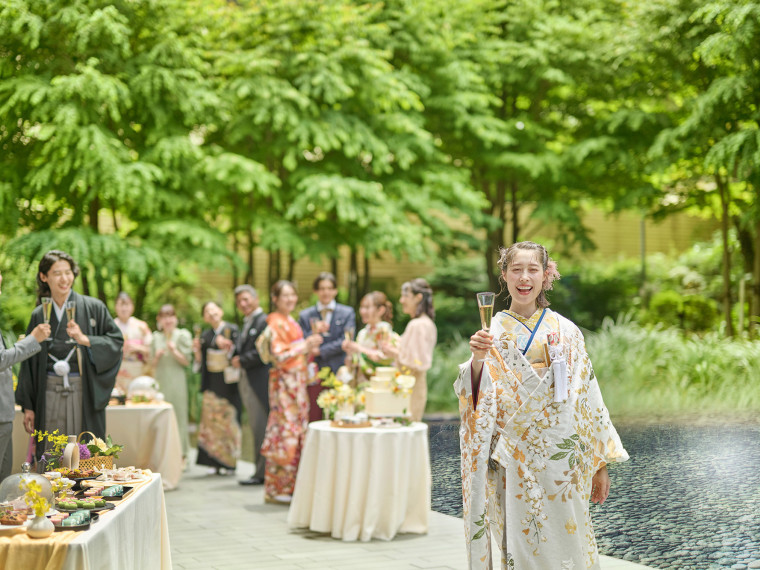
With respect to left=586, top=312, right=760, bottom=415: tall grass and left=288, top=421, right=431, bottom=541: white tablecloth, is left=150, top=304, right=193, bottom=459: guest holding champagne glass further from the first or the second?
left=586, top=312, right=760, bottom=415: tall grass

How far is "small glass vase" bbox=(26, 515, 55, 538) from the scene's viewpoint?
280 centimetres

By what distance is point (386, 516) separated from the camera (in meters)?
5.66

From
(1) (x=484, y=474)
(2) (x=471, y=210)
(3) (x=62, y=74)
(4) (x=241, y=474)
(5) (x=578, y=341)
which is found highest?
(3) (x=62, y=74)

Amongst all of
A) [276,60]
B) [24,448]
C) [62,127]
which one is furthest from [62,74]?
[24,448]

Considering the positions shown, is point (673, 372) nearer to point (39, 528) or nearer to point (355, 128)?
point (355, 128)

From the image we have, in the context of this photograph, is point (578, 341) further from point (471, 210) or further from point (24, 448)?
point (471, 210)

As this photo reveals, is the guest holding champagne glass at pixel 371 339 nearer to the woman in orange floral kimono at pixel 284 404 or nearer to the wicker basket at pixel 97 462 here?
the woman in orange floral kimono at pixel 284 404

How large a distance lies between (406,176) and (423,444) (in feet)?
20.3

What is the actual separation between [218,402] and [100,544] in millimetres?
5622

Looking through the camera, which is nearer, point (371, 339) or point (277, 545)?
point (277, 545)

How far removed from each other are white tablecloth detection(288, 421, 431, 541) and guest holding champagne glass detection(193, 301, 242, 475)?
2.80 meters

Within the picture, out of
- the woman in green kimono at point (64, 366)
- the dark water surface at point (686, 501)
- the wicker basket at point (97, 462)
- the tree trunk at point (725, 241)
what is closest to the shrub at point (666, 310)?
the tree trunk at point (725, 241)

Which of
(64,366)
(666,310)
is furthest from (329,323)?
(666,310)

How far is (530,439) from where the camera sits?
10.7ft
